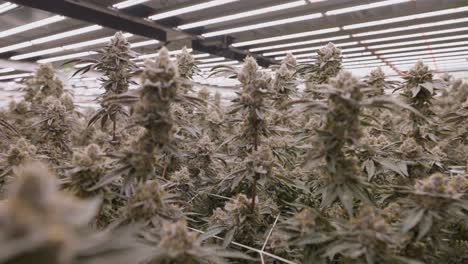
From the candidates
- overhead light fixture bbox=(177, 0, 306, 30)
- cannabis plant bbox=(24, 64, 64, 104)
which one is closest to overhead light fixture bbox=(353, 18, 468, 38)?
overhead light fixture bbox=(177, 0, 306, 30)

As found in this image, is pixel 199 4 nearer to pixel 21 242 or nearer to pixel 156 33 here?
pixel 156 33

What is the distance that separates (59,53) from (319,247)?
6960 mm

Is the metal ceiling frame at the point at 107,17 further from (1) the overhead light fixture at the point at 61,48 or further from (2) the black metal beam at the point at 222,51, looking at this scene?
(1) the overhead light fixture at the point at 61,48

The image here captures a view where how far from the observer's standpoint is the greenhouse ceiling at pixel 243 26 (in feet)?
12.5

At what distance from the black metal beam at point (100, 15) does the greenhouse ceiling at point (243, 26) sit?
11mm

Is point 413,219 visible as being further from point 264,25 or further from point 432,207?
point 264,25

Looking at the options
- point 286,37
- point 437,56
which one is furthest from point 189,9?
point 437,56

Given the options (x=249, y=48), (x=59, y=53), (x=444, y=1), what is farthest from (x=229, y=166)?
(x=59, y=53)

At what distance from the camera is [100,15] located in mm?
3930

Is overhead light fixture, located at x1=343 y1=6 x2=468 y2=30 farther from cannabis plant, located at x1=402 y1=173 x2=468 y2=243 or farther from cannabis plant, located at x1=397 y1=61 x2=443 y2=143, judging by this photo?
cannabis plant, located at x1=402 y1=173 x2=468 y2=243

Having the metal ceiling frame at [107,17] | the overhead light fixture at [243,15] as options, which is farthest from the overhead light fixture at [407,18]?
the metal ceiling frame at [107,17]

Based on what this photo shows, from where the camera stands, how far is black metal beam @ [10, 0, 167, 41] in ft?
11.8

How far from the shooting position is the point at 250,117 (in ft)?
4.36

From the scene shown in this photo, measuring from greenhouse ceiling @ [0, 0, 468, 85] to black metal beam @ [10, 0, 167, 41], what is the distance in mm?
11
